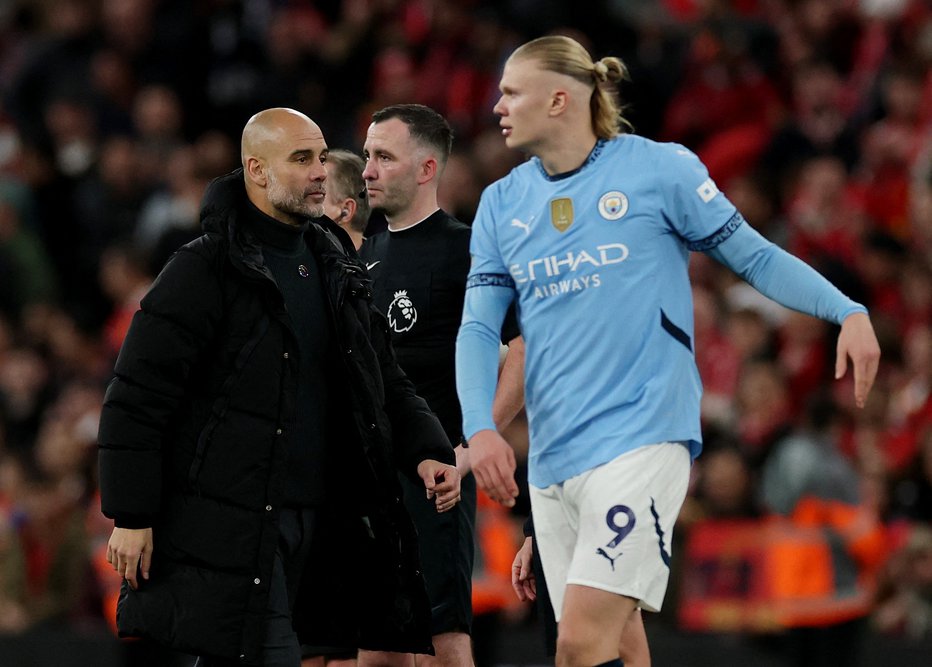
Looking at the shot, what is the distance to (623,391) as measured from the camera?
5.31m

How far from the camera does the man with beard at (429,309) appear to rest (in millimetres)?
6160

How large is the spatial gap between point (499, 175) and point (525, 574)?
5986mm

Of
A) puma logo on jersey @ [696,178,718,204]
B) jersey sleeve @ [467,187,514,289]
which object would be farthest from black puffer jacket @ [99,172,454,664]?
puma logo on jersey @ [696,178,718,204]

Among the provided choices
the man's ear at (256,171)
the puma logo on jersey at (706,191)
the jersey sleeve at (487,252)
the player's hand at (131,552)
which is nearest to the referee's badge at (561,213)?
the jersey sleeve at (487,252)

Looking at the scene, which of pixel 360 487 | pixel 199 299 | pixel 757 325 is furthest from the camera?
pixel 757 325

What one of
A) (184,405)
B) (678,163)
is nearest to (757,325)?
(678,163)

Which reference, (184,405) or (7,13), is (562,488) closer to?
(184,405)

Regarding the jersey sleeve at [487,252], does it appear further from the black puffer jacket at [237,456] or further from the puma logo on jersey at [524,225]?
the black puffer jacket at [237,456]

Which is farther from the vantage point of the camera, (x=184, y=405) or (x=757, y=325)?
(x=757, y=325)

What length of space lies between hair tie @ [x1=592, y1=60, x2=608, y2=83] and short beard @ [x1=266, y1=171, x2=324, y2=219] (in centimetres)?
98

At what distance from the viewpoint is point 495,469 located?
16.7 ft

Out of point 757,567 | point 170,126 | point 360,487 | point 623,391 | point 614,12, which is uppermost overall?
point 614,12

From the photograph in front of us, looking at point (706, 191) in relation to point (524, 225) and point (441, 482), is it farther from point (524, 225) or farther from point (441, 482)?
point (441, 482)

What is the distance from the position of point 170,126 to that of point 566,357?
8.93m
